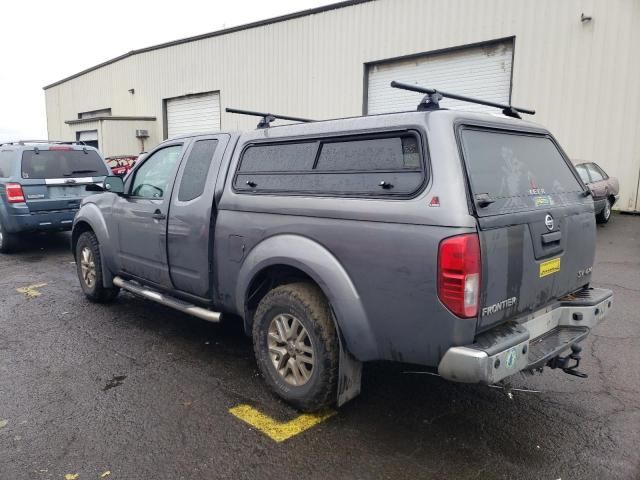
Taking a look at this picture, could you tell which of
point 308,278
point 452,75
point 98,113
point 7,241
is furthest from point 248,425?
point 98,113

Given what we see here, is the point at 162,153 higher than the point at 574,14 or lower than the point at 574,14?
lower

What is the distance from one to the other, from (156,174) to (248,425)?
2.66 m

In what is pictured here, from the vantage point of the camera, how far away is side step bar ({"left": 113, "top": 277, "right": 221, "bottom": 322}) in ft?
13.5

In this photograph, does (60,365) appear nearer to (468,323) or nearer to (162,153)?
(162,153)

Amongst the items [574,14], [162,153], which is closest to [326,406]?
[162,153]

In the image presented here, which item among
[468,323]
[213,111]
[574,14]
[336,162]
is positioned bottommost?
[468,323]

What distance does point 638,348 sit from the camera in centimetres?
464

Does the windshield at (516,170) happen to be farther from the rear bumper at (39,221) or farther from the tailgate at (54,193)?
the rear bumper at (39,221)

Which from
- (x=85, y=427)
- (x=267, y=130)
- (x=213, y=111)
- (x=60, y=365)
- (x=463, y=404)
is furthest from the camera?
(x=213, y=111)

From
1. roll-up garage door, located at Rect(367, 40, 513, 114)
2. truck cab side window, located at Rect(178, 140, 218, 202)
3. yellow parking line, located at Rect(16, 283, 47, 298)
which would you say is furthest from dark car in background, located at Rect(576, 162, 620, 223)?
yellow parking line, located at Rect(16, 283, 47, 298)

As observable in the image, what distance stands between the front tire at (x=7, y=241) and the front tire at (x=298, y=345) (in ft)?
24.1

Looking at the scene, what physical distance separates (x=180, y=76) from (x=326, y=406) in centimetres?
2216

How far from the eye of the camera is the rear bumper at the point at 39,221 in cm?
858

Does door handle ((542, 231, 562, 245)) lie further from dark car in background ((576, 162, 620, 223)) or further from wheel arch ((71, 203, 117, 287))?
dark car in background ((576, 162, 620, 223))
